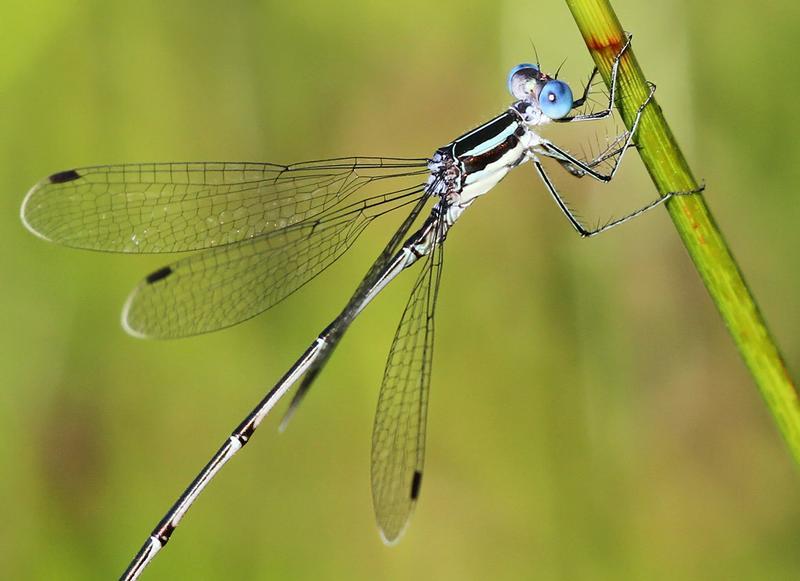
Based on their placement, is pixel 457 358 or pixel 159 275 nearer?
pixel 159 275

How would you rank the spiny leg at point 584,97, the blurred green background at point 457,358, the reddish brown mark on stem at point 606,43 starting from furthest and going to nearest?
the blurred green background at point 457,358
the spiny leg at point 584,97
the reddish brown mark on stem at point 606,43

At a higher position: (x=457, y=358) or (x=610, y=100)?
(x=457, y=358)

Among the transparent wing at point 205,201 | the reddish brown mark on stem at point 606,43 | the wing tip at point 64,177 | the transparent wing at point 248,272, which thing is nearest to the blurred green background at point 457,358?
the transparent wing at point 248,272

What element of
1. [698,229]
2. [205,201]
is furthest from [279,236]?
[698,229]

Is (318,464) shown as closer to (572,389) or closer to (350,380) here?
(350,380)

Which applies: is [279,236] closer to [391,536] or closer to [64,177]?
[64,177]

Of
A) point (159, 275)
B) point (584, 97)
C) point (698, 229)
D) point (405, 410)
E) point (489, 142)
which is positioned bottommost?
point (698, 229)

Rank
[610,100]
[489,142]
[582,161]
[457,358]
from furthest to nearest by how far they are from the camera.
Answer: [457,358], [489,142], [582,161], [610,100]

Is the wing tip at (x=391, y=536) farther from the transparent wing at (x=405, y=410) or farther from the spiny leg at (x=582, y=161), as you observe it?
the spiny leg at (x=582, y=161)

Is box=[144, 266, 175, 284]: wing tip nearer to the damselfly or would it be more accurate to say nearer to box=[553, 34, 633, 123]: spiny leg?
the damselfly
